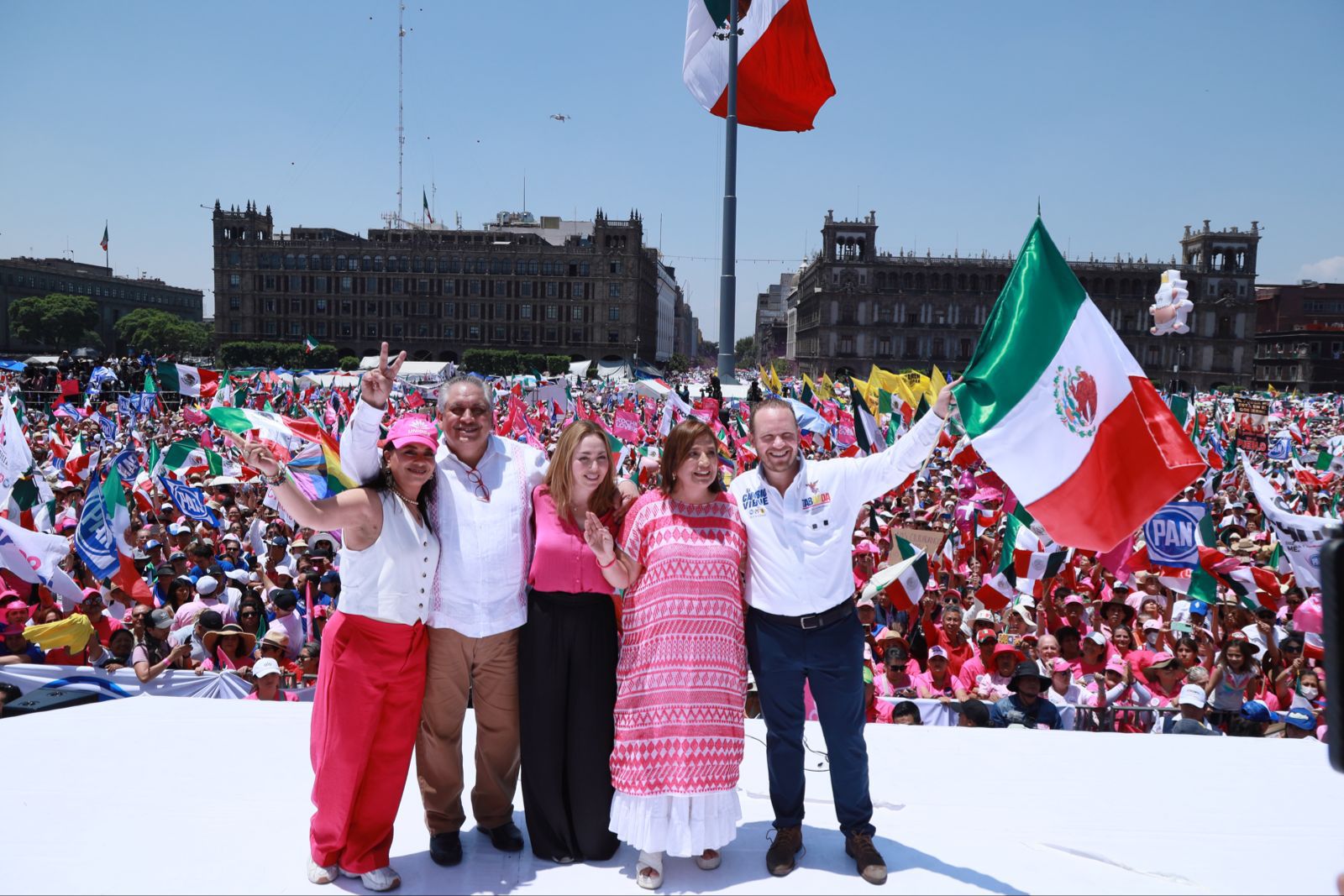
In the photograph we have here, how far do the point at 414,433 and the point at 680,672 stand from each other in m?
1.12

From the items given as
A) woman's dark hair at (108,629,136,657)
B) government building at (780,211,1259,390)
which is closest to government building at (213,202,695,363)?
government building at (780,211,1259,390)

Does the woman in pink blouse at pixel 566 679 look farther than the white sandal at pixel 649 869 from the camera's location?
Yes

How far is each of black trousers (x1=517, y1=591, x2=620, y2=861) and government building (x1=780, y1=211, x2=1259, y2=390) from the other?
81436 mm

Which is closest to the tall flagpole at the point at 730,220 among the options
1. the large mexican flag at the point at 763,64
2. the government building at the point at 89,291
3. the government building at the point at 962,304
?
the large mexican flag at the point at 763,64

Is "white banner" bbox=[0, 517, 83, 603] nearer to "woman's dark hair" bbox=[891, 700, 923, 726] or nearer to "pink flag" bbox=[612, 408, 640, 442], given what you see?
"woman's dark hair" bbox=[891, 700, 923, 726]

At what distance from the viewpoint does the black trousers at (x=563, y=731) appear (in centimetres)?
312

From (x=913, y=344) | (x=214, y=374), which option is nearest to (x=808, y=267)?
(x=913, y=344)

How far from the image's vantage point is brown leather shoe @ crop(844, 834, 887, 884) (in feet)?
9.77

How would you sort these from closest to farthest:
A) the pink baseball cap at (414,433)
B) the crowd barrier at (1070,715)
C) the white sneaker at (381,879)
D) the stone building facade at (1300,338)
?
the white sneaker at (381,879) < the pink baseball cap at (414,433) < the crowd barrier at (1070,715) < the stone building facade at (1300,338)

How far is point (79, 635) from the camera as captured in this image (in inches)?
241

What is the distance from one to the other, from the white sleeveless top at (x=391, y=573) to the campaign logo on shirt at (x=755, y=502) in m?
1.04

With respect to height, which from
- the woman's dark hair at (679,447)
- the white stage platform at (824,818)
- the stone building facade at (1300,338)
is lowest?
the white stage platform at (824,818)

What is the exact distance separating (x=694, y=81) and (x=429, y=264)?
276ft

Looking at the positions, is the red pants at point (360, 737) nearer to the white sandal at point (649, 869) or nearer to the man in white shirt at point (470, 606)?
the man in white shirt at point (470, 606)
